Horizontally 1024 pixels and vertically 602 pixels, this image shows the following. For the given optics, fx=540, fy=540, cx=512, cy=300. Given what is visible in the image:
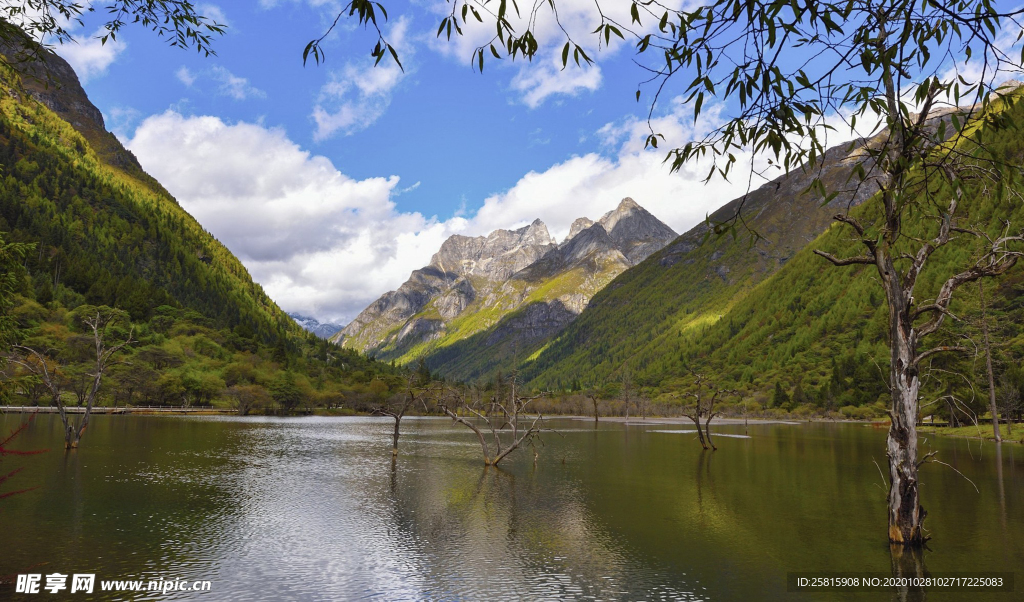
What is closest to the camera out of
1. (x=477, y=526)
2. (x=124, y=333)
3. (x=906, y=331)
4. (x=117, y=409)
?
(x=906, y=331)

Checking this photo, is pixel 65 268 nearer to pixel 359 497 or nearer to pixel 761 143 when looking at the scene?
pixel 359 497

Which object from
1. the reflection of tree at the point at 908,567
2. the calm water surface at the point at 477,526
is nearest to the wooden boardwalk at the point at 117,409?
the calm water surface at the point at 477,526

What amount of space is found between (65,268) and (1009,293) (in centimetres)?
26095

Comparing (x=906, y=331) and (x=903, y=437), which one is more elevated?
(x=906, y=331)

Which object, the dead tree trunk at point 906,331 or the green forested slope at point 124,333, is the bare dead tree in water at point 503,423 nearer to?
the dead tree trunk at point 906,331

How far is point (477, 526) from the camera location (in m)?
23.3

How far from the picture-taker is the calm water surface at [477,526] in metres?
16.2

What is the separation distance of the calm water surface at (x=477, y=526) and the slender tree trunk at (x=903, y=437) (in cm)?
94

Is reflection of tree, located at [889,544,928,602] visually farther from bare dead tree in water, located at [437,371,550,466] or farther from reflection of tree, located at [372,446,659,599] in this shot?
bare dead tree in water, located at [437,371,550,466]

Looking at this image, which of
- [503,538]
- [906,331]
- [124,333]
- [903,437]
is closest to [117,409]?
[124,333]

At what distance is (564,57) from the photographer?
6.60 metres

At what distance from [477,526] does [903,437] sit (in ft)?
53.7

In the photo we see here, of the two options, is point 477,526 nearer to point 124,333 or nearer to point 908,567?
point 908,567

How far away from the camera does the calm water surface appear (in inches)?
636
